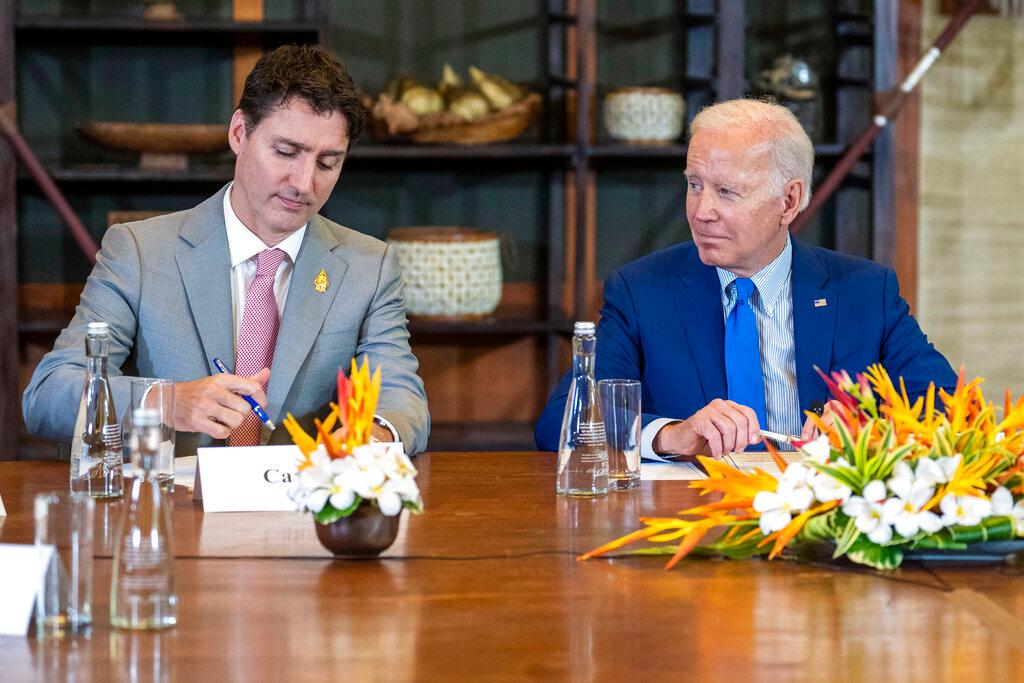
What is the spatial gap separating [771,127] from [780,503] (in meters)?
1.25

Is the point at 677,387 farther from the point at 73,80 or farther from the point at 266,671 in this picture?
the point at 73,80

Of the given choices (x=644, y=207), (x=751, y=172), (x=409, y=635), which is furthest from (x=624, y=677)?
(x=644, y=207)

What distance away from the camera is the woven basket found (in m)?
4.05

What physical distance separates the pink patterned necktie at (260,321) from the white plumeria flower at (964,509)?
1299 mm

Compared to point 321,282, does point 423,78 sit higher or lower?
higher

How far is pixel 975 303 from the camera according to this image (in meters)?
4.72

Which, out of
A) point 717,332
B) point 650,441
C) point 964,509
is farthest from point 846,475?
point 717,332

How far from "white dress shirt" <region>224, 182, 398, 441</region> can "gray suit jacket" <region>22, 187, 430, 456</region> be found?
0.02m

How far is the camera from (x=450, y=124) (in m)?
4.11

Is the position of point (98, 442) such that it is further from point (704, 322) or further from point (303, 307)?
point (704, 322)

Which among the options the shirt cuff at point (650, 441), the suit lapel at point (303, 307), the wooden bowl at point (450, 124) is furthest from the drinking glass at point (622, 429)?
the wooden bowl at point (450, 124)

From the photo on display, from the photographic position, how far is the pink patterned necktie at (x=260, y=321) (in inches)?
96.3

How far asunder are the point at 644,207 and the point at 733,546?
A: 10.1 ft

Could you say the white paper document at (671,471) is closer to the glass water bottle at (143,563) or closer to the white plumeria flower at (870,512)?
the white plumeria flower at (870,512)
